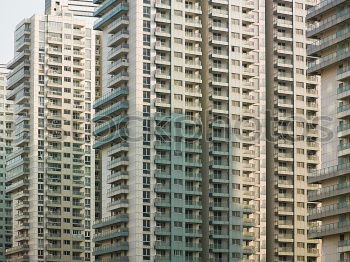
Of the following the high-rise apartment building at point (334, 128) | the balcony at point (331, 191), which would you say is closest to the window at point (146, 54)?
the high-rise apartment building at point (334, 128)

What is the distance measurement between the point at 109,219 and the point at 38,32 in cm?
5260

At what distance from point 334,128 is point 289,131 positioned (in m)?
50.4

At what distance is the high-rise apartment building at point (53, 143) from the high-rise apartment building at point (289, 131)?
147 feet

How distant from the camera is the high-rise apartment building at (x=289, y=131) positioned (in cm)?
15589

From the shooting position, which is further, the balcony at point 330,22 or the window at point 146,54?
the window at point 146,54

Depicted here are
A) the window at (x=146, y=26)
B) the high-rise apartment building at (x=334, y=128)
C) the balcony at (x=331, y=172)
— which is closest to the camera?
the balcony at (x=331, y=172)

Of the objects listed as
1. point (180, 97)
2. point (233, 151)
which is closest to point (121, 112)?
point (180, 97)

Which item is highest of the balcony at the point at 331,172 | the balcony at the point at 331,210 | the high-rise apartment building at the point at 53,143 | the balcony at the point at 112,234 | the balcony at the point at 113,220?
the high-rise apartment building at the point at 53,143

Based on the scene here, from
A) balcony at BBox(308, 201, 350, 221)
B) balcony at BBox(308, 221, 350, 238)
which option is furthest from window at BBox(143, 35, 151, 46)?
balcony at BBox(308, 221, 350, 238)

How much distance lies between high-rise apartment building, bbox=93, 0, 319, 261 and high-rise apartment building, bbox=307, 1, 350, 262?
40918mm

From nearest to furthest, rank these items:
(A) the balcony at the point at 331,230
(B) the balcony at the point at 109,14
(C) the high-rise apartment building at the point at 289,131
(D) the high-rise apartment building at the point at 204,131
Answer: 1. (A) the balcony at the point at 331,230
2. (D) the high-rise apartment building at the point at 204,131
3. (B) the balcony at the point at 109,14
4. (C) the high-rise apartment building at the point at 289,131

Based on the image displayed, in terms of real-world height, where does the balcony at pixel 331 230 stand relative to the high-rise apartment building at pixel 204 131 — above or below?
below

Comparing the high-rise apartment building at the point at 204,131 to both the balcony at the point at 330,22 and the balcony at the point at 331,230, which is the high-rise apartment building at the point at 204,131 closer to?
the balcony at the point at 331,230

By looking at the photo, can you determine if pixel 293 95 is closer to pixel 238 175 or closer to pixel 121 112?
pixel 238 175
